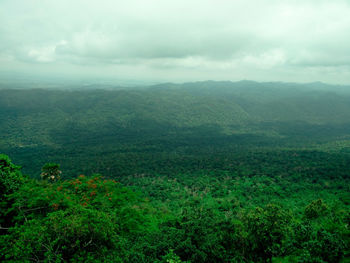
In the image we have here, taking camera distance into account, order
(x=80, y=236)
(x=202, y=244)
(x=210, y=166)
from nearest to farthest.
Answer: (x=80, y=236) < (x=202, y=244) < (x=210, y=166)

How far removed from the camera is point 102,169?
289ft

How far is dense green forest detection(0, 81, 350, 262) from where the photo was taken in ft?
44.5

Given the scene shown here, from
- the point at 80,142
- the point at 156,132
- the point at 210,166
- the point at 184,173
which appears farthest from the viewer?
the point at 156,132

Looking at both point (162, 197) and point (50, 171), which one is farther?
point (162, 197)

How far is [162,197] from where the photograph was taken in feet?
191

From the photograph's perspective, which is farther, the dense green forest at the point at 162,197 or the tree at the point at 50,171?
the tree at the point at 50,171

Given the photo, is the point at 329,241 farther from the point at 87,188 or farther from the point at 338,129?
the point at 338,129

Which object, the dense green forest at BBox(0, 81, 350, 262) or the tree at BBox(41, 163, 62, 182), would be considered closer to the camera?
the dense green forest at BBox(0, 81, 350, 262)

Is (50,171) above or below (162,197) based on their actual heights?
above

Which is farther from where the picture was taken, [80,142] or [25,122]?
[25,122]

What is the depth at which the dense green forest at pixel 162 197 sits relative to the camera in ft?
44.5

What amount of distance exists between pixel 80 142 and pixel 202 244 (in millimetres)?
144521

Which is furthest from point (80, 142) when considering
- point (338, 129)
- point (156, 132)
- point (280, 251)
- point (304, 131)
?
point (338, 129)

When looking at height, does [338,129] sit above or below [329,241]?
below
